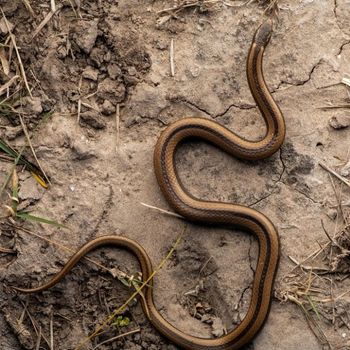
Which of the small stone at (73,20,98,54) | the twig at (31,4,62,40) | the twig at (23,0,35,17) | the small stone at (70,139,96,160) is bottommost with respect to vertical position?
the small stone at (70,139,96,160)

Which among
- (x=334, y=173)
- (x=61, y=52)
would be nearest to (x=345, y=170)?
(x=334, y=173)

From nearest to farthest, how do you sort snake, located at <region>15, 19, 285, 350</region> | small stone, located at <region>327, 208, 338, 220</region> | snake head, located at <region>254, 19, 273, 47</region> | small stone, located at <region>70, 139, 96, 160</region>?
snake, located at <region>15, 19, 285, 350</region>, small stone, located at <region>327, 208, 338, 220</region>, small stone, located at <region>70, 139, 96, 160</region>, snake head, located at <region>254, 19, 273, 47</region>

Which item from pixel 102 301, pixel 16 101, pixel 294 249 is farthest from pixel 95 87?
pixel 294 249

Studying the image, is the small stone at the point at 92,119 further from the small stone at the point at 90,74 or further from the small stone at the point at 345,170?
the small stone at the point at 345,170

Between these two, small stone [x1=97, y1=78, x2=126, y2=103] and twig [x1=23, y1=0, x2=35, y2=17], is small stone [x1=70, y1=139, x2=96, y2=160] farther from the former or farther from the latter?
twig [x1=23, y1=0, x2=35, y2=17]

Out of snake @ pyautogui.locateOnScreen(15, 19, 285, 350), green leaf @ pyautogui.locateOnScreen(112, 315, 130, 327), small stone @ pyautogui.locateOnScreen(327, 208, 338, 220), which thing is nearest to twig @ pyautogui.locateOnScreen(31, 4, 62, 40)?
snake @ pyautogui.locateOnScreen(15, 19, 285, 350)

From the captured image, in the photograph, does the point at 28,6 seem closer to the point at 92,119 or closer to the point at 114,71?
the point at 114,71
